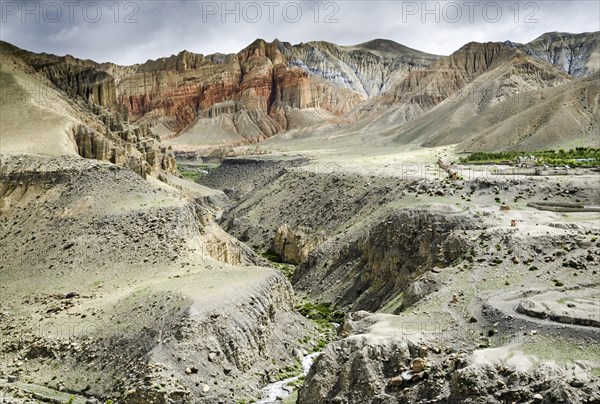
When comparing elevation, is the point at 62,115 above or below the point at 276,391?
above

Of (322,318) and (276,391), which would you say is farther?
(322,318)

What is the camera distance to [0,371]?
135ft

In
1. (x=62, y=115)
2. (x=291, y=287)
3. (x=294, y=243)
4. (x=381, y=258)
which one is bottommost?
(x=294, y=243)

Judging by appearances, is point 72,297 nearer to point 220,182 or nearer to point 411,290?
point 411,290

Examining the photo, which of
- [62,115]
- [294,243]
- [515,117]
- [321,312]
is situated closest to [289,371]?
[321,312]

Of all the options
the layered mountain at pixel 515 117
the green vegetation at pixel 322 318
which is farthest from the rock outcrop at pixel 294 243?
the layered mountain at pixel 515 117

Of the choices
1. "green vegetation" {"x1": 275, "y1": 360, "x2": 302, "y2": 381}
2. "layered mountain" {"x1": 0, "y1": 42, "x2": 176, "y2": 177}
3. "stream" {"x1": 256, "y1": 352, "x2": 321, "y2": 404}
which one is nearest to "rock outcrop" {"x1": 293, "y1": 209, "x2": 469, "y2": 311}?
"green vegetation" {"x1": 275, "y1": 360, "x2": 302, "y2": 381}

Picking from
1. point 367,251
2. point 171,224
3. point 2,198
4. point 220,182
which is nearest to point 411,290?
point 367,251

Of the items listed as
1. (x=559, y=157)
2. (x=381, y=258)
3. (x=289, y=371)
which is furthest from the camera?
(x=559, y=157)

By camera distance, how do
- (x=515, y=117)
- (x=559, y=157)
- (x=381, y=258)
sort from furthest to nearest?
(x=515, y=117)
(x=559, y=157)
(x=381, y=258)

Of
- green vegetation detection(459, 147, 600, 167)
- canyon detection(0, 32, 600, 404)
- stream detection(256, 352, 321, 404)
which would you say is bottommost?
stream detection(256, 352, 321, 404)

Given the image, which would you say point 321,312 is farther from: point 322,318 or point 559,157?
point 559,157

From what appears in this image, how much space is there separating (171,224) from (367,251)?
64.2 feet

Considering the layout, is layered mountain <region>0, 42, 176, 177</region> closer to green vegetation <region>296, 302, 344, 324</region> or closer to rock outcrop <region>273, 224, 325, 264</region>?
rock outcrop <region>273, 224, 325, 264</region>
